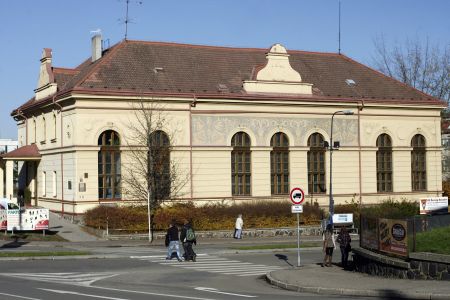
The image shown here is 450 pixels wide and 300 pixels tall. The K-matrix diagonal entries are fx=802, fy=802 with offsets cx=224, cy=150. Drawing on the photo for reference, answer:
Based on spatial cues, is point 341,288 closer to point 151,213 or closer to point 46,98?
point 151,213

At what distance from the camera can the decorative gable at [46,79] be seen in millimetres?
54312

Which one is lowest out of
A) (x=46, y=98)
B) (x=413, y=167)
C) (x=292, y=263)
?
(x=292, y=263)

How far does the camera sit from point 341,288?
885 inches

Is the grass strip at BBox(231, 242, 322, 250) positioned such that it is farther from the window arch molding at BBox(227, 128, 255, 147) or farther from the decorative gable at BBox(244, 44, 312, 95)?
the decorative gable at BBox(244, 44, 312, 95)

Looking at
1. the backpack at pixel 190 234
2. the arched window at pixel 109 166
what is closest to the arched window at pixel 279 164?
the arched window at pixel 109 166

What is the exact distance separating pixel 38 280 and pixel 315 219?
29.1 metres

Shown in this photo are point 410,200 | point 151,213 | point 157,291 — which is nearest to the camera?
point 157,291

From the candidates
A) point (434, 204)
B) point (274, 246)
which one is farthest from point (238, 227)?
point (434, 204)

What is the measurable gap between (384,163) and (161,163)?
58.4 feet

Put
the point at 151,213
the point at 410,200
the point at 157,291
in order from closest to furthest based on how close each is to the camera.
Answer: the point at 157,291 < the point at 151,213 < the point at 410,200

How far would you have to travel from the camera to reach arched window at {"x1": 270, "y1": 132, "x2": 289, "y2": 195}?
54.7 meters

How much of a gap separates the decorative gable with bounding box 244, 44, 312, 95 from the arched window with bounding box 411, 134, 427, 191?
32.3 feet

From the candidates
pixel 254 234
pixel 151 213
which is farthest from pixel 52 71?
pixel 254 234

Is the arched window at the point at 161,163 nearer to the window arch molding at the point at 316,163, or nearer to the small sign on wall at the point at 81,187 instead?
the small sign on wall at the point at 81,187
